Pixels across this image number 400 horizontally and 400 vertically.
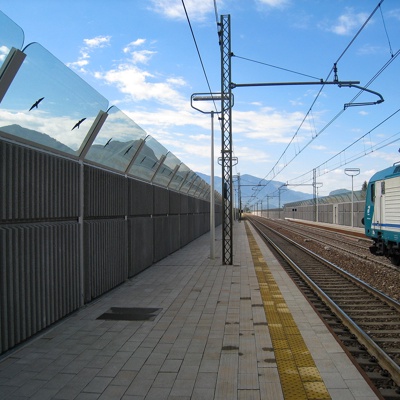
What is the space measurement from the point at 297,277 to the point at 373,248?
4.89 m

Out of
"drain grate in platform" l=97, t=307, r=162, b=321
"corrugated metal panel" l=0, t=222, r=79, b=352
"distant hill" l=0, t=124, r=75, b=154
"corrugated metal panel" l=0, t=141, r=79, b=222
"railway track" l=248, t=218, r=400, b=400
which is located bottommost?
"railway track" l=248, t=218, r=400, b=400

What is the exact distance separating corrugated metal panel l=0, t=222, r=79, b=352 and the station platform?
23 cm

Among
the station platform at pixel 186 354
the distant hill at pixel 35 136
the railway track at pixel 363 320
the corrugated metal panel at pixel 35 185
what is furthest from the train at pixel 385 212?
the distant hill at pixel 35 136

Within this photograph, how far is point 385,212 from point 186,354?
10.9m

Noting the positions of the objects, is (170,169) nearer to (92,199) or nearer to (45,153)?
(92,199)

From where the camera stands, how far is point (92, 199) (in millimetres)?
7645

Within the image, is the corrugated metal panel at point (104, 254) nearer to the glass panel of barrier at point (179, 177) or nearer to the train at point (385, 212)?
the glass panel of barrier at point (179, 177)

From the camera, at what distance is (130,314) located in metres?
6.88

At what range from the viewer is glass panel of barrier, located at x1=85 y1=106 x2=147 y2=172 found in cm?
761

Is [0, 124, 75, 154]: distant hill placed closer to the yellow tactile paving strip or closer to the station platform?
the station platform

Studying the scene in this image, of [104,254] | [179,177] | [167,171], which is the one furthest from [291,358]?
[179,177]

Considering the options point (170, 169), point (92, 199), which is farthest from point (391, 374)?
point (170, 169)

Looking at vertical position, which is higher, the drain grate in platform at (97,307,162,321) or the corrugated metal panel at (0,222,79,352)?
the corrugated metal panel at (0,222,79,352)

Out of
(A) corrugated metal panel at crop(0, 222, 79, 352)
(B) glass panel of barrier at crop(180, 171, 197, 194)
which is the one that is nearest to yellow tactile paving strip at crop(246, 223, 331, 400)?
(A) corrugated metal panel at crop(0, 222, 79, 352)
